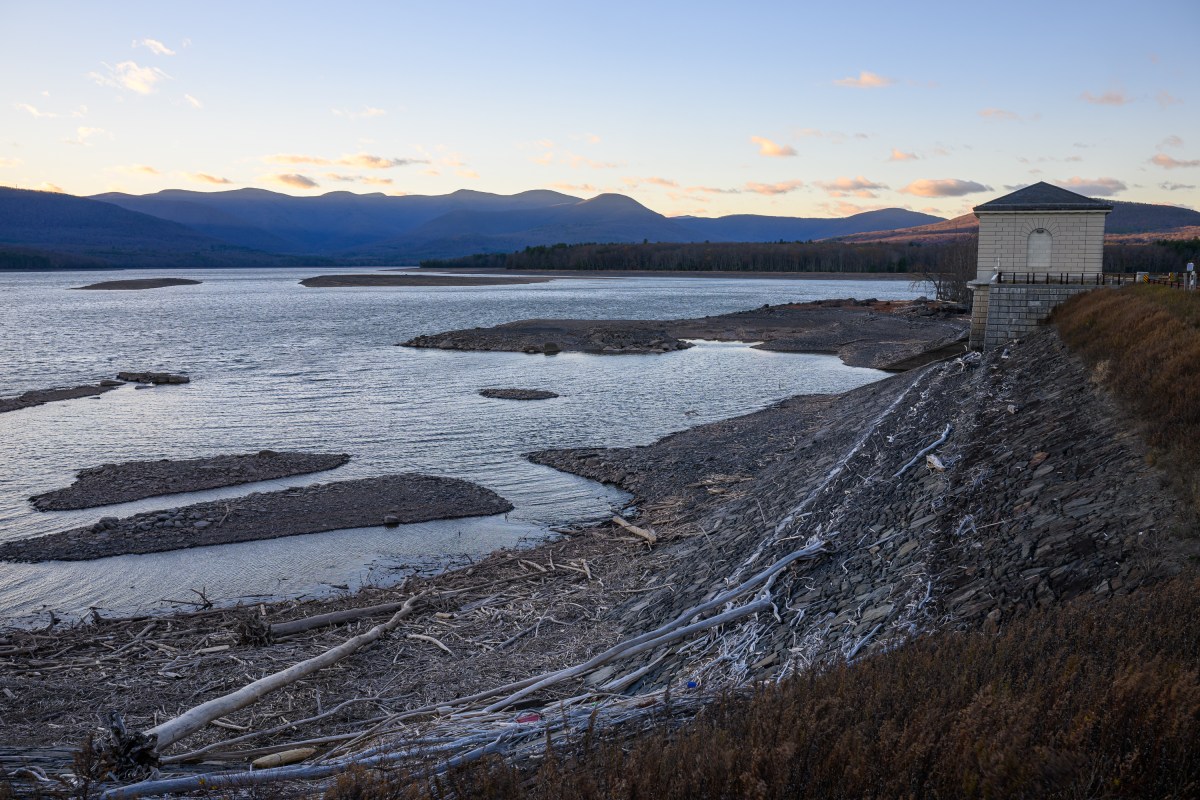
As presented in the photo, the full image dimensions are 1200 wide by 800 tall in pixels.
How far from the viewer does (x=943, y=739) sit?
4484mm

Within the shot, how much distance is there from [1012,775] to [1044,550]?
17.9 feet

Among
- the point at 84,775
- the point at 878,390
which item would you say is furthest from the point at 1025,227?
the point at 84,775

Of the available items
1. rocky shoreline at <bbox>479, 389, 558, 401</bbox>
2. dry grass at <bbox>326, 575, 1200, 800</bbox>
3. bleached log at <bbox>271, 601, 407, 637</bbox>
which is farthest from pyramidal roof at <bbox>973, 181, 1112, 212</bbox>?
dry grass at <bbox>326, 575, 1200, 800</bbox>

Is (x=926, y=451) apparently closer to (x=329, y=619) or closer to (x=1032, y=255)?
(x=329, y=619)

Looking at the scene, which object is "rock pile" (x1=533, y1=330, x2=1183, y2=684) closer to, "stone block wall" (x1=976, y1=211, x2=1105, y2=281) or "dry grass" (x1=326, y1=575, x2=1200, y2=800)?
"dry grass" (x1=326, y1=575, x2=1200, y2=800)

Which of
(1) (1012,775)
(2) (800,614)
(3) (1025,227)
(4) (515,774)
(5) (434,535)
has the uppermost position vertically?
(3) (1025,227)

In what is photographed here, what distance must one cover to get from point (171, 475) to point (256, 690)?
1534 cm

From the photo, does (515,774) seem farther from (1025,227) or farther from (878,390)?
(1025,227)

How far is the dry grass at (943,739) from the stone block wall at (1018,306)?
1068 inches

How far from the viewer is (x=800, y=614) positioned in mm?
9695

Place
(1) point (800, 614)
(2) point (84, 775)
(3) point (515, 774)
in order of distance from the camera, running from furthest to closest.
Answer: (1) point (800, 614), (2) point (84, 775), (3) point (515, 774)

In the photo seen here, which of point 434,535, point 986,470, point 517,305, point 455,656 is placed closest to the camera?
point 455,656

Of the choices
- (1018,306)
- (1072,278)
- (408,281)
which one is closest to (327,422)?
(1018,306)

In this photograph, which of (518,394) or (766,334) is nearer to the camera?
(518,394)
